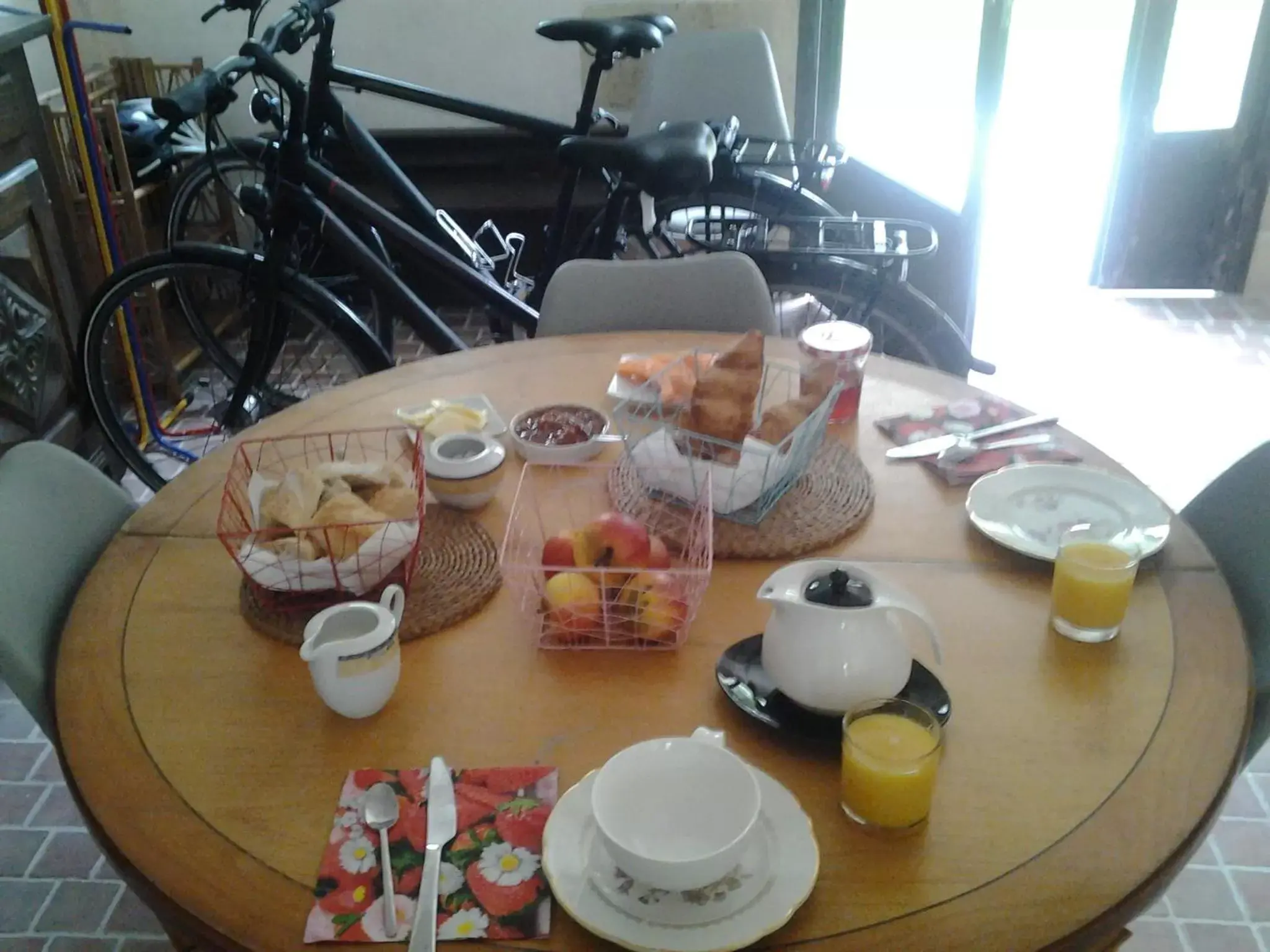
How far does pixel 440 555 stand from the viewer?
1143 millimetres

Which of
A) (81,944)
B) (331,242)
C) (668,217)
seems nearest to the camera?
(81,944)

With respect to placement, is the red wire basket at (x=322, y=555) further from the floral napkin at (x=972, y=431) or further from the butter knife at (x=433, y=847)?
the floral napkin at (x=972, y=431)

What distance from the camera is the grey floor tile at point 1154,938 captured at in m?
1.50

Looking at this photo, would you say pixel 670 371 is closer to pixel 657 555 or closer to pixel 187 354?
pixel 657 555

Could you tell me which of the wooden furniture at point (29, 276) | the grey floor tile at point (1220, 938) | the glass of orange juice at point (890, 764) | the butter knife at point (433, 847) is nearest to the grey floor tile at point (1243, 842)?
the grey floor tile at point (1220, 938)

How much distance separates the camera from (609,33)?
2.56 meters

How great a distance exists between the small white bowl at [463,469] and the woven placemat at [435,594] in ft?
0.14

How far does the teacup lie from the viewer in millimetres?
705

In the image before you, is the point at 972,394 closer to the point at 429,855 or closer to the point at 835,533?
the point at 835,533

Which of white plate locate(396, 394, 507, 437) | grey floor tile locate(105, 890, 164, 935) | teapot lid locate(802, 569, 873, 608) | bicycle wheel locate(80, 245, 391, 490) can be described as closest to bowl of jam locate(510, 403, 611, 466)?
white plate locate(396, 394, 507, 437)

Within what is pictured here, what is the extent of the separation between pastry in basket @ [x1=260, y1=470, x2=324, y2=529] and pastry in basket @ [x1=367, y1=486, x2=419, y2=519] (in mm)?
58

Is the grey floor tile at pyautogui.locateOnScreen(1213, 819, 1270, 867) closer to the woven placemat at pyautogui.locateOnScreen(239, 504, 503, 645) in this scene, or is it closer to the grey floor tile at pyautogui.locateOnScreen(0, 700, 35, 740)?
the woven placemat at pyautogui.locateOnScreen(239, 504, 503, 645)

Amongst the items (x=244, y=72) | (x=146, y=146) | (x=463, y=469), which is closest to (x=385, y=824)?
(x=463, y=469)

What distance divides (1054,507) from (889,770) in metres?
0.55
